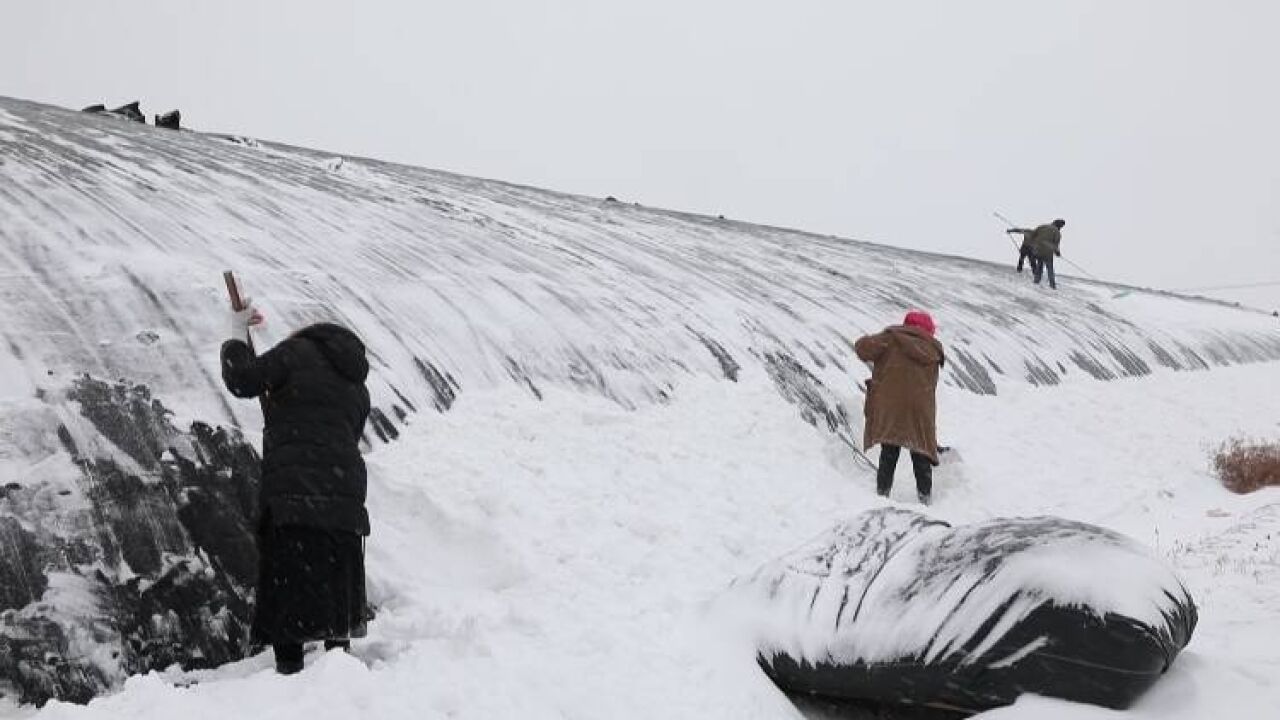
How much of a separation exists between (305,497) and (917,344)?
18.1 ft

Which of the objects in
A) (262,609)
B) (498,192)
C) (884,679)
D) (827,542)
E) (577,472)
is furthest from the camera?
(498,192)

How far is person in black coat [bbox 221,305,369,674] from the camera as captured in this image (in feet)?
12.2

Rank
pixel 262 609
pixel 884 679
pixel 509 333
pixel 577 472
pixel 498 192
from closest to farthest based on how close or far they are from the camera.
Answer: pixel 262 609 < pixel 884 679 < pixel 577 472 < pixel 509 333 < pixel 498 192

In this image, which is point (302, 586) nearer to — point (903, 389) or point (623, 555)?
point (623, 555)

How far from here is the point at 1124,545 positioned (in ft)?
13.2

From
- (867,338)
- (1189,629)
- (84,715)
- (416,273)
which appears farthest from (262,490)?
(867,338)

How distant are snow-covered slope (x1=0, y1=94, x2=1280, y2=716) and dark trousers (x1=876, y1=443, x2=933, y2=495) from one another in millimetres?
373

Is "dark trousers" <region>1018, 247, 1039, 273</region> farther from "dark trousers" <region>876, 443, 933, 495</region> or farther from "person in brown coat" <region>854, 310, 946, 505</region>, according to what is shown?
"dark trousers" <region>876, 443, 933, 495</region>

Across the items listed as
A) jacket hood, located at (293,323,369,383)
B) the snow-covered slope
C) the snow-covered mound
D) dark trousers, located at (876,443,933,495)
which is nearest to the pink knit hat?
dark trousers, located at (876,443,933,495)

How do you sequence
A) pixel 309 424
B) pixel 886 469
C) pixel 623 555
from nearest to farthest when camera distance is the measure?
pixel 309 424
pixel 623 555
pixel 886 469

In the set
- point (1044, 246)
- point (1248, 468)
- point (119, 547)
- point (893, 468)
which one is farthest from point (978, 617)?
point (1044, 246)

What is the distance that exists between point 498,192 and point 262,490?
12.4 m

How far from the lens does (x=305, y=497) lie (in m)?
3.76

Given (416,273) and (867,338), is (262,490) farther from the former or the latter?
(867,338)
